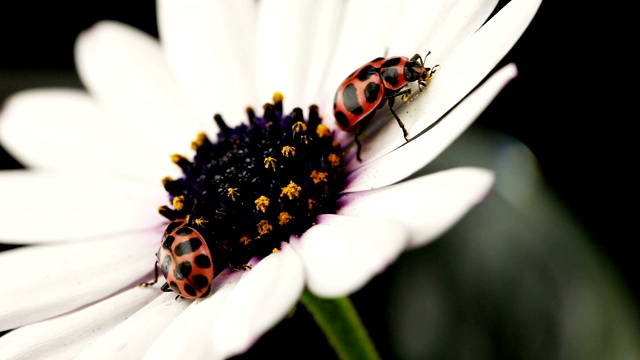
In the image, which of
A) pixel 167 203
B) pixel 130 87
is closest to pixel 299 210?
pixel 167 203

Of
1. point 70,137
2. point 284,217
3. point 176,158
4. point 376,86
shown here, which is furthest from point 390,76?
point 70,137

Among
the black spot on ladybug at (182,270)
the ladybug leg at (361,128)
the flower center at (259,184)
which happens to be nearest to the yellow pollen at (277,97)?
the flower center at (259,184)

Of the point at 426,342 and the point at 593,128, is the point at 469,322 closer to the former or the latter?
the point at 426,342

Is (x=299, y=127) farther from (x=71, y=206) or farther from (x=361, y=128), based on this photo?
(x=71, y=206)

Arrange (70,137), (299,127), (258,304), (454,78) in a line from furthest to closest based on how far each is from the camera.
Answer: (70,137) → (299,127) → (454,78) → (258,304)

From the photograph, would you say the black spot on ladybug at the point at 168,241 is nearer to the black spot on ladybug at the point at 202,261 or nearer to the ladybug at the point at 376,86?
the black spot on ladybug at the point at 202,261

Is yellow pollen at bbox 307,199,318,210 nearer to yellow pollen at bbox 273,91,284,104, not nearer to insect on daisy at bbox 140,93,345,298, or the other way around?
insect on daisy at bbox 140,93,345,298

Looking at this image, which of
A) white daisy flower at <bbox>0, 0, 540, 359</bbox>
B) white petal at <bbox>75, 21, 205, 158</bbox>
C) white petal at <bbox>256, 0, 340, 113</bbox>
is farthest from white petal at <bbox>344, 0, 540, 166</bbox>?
white petal at <bbox>75, 21, 205, 158</bbox>
